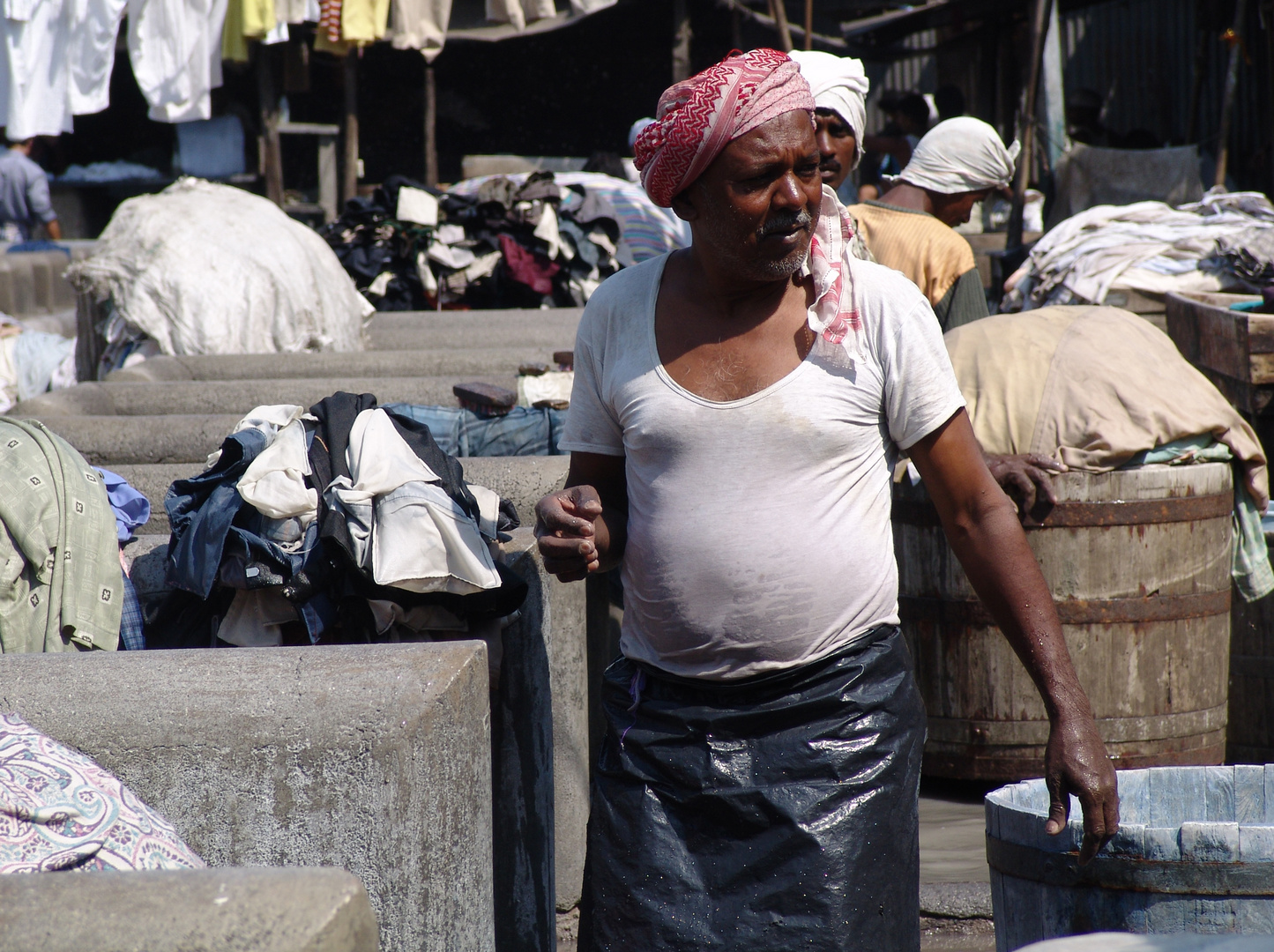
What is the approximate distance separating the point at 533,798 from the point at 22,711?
3.80 ft

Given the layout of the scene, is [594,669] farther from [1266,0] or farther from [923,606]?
[1266,0]

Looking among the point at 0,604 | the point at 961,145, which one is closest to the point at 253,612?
the point at 0,604

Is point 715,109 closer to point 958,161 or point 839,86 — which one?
point 839,86

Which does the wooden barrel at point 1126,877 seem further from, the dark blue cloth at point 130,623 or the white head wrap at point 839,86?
the dark blue cloth at point 130,623

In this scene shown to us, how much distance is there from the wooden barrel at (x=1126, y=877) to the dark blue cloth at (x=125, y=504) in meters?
2.16

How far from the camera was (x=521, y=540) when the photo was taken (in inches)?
120

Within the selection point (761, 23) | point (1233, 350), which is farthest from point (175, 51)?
point (1233, 350)

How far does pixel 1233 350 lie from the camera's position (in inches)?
189

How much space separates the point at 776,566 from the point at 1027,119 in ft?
26.3

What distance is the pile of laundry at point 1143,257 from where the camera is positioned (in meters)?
6.41

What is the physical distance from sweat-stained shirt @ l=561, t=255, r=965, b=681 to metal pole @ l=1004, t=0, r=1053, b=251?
7.12 meters

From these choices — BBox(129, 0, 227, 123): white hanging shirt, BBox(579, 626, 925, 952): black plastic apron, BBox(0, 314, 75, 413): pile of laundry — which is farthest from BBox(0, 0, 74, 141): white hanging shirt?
BBox(579, 626, 925, 952): black plastic apron

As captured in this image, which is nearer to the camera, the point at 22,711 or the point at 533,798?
the point at 22,711

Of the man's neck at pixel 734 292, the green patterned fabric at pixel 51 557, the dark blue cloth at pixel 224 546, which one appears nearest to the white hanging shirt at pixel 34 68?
the green patterned fabric at pixel 51 557
